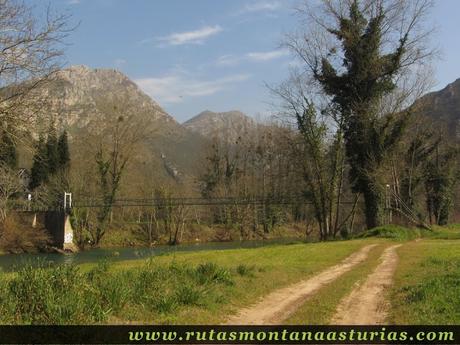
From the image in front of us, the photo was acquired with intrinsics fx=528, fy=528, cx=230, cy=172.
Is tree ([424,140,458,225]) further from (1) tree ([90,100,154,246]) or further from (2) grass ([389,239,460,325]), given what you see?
(2) grass ([389,239,460,325])

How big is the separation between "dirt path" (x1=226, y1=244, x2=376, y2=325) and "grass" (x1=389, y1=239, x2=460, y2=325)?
65.5 inches

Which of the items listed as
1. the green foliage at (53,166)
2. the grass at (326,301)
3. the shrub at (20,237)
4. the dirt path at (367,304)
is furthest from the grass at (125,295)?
the green foliage at (53,166)

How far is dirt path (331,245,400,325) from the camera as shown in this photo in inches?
327

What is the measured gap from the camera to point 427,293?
31.4 ft

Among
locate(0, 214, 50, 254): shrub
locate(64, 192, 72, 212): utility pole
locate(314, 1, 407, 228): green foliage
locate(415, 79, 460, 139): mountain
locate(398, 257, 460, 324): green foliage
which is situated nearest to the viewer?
locate(398, 257, 460, 324): green foliage

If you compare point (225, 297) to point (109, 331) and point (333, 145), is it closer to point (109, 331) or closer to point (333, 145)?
point (109, 331)

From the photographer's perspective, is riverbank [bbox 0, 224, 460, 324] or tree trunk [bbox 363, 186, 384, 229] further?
tree trunk [bbox 363, 186, 384, 229]

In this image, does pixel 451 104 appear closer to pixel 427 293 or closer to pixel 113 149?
pixel 113 149

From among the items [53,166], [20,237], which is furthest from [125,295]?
[53,166]

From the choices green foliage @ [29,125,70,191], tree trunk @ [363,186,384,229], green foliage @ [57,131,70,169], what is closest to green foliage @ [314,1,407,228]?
tree trunk @ [363,186,384,229]

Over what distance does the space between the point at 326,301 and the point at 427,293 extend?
5.96ft

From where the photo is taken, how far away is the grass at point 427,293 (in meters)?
8.05

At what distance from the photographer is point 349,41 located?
32.9m

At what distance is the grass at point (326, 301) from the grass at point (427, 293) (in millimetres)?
937
